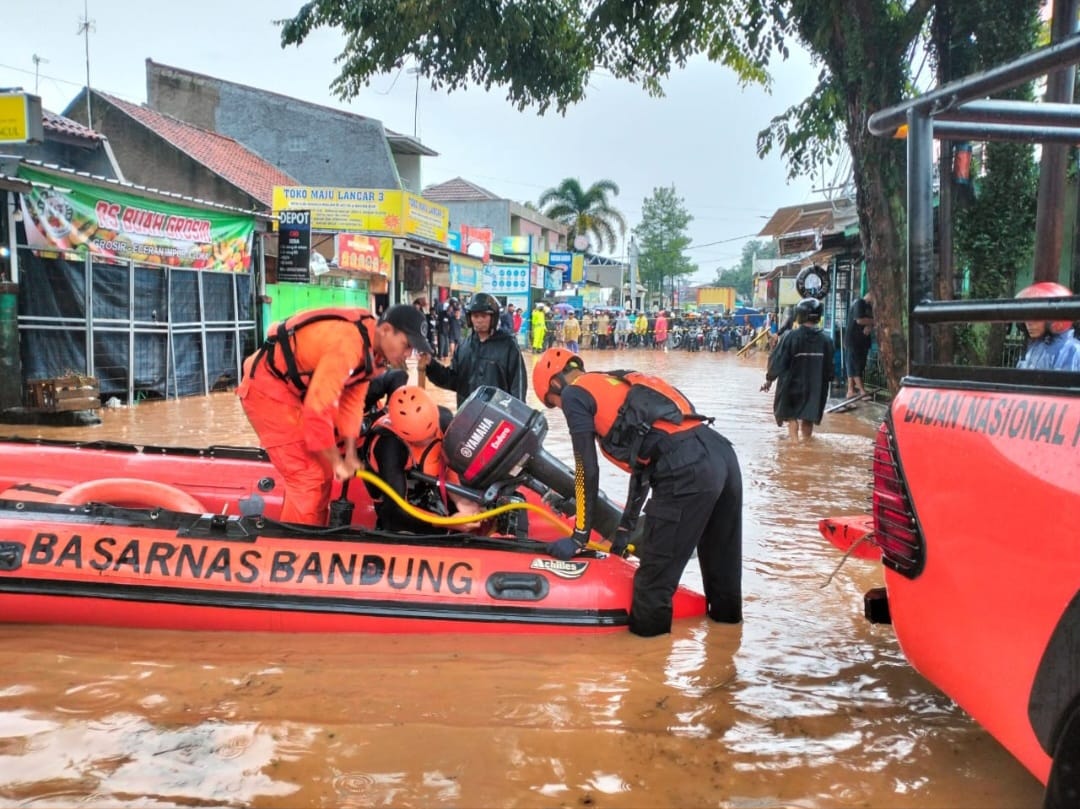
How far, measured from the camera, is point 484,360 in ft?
18.6

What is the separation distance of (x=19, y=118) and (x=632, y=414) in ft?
29.0

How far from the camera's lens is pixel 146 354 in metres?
11.6

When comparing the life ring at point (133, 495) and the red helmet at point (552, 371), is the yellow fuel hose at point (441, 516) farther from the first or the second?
the life ring at point (133, 495)

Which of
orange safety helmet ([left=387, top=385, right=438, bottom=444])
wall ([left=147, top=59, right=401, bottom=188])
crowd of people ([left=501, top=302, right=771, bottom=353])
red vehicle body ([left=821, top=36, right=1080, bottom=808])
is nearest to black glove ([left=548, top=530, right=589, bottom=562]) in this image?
orange safety helmet ([left=387, top=385, right=438, bottom=444])

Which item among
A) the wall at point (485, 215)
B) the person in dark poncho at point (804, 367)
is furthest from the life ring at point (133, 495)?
the wall at point (485, 215)

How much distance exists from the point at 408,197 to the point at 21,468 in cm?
1784

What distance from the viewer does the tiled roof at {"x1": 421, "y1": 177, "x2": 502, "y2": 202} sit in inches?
1598

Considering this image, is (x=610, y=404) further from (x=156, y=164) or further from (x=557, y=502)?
(x=156, y=164)

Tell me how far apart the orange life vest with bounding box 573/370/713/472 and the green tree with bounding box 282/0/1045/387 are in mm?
3734

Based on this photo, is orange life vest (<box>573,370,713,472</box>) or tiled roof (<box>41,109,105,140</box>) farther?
tiled roof (<box>41,109,105,140</box>)

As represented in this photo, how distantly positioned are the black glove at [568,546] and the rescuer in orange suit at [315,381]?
101 cm

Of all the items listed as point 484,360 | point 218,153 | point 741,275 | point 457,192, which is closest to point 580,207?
point 457,192

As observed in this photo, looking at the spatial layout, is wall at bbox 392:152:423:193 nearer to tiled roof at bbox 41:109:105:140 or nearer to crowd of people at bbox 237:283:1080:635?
tiled roof at bbox 41:109:105:140

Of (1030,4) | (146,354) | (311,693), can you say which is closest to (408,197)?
(146,354)
